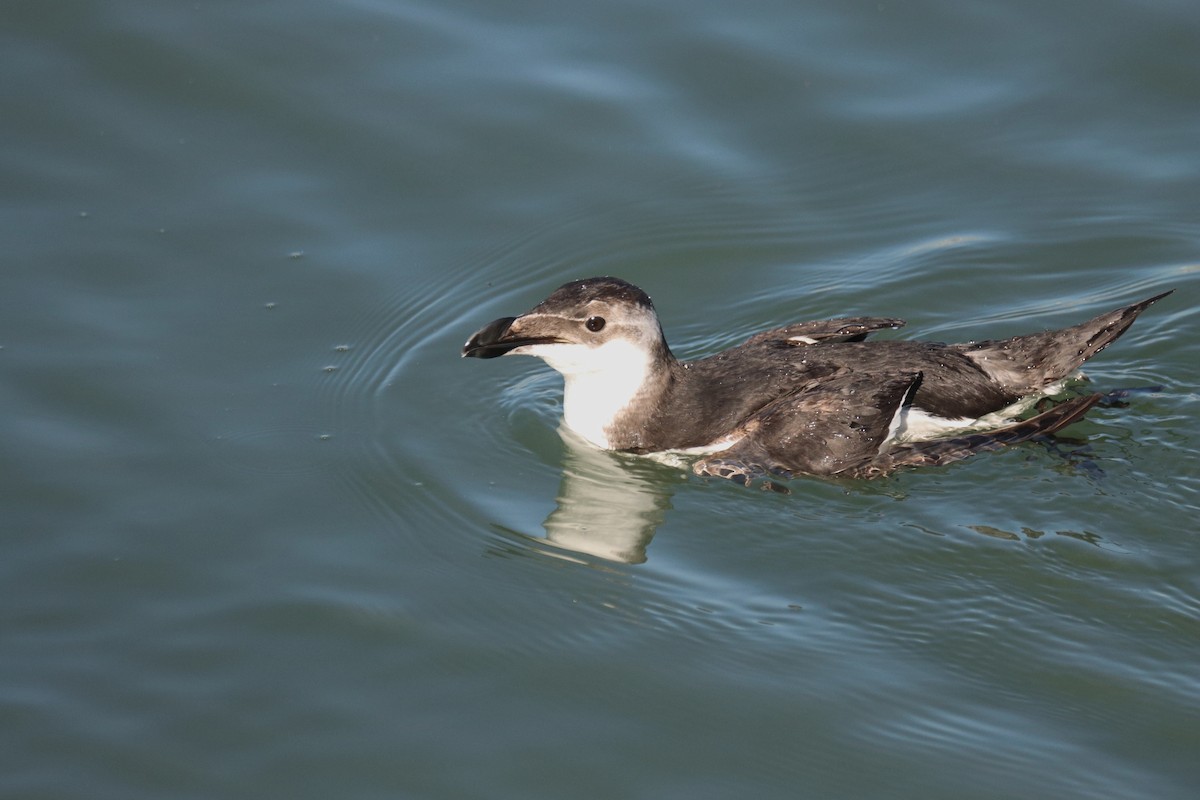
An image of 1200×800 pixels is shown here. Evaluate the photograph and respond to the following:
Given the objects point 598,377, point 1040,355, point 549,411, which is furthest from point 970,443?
point 549,411

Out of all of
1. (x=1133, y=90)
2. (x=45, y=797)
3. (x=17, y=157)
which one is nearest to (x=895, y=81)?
(x=1133, y=90)

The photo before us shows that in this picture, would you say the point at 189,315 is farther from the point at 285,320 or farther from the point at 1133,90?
the point at 1133,90

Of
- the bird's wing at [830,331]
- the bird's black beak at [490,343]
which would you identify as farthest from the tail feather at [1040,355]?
the bird's black beak at [490,343]

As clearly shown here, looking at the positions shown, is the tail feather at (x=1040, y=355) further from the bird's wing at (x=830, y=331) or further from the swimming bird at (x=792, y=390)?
the bird's wing at (x=830, y=331)

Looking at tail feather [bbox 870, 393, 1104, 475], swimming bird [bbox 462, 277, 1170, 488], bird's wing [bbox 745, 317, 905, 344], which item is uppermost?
bird's wing [bbox 745, 317, 905, 344]

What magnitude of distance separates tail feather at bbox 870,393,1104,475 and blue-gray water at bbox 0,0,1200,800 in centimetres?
12

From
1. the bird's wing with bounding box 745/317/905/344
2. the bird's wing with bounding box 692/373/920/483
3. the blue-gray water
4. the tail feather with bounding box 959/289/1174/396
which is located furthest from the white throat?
the tail feather with bounding box 959/289/1174/396

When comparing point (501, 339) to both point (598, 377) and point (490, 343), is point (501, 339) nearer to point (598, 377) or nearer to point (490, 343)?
point (490, 343)

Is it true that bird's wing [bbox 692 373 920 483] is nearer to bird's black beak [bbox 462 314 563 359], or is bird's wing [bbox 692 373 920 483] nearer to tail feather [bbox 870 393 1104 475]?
tail feather [bbox 870 393 1104 475]

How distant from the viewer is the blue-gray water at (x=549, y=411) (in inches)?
266

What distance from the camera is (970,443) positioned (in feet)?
28.8

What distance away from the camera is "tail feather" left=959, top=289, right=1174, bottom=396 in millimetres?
9117

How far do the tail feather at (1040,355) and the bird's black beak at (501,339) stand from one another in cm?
266

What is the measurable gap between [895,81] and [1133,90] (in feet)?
6.33
